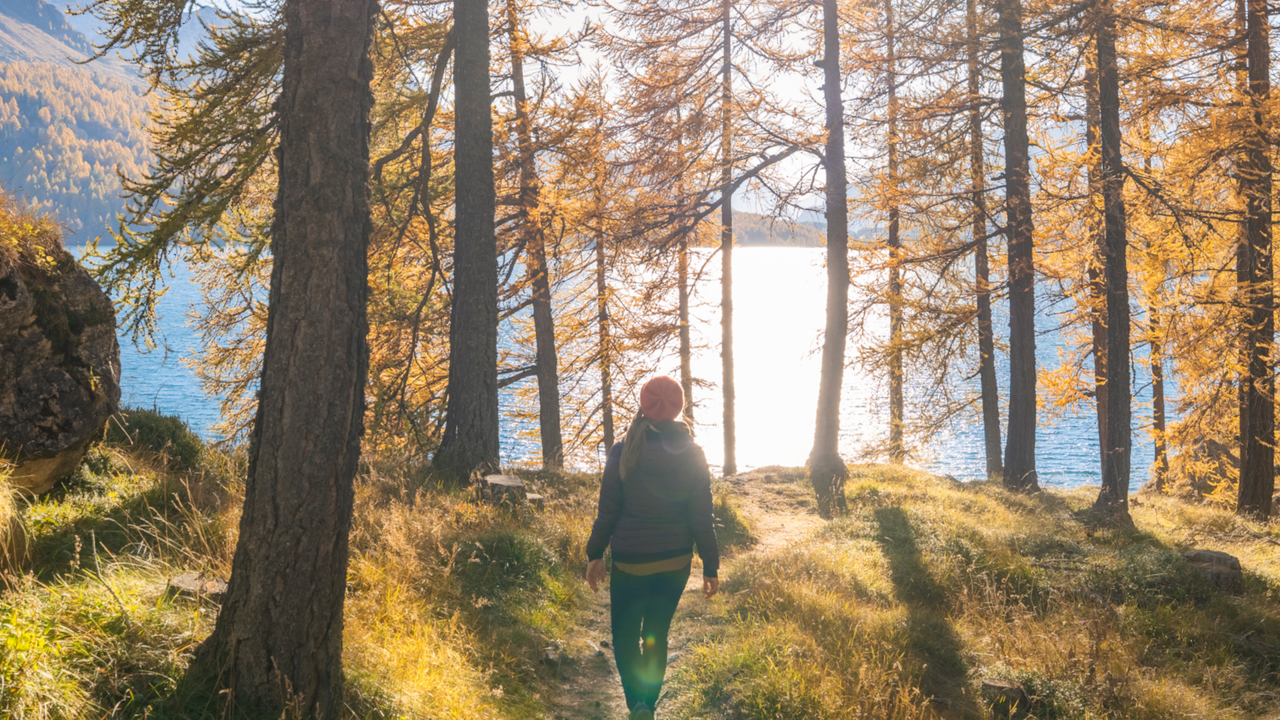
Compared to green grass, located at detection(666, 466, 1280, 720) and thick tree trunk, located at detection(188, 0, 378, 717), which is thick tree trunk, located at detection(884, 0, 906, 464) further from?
thick tree trunk, located at detection(188, 0, 378, 717)

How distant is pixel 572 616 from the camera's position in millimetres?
5871

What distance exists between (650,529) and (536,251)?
10262 mm

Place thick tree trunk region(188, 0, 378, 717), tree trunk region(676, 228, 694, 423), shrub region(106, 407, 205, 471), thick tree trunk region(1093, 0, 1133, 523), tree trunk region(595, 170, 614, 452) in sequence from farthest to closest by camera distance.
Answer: tree trunk region(595, 170, 614, 452) < tree trunk region(676, 228, 694, 423) < thick tree trunk region(1093, 0, 1133, 523) < shrub region(106, 407, 205, 471) < thick tree trunk region(188, 0, 378, 717)

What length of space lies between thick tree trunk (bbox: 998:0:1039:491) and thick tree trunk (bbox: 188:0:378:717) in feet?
37.6

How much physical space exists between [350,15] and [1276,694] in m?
7.11

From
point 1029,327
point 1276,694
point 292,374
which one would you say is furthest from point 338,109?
point 1029,327

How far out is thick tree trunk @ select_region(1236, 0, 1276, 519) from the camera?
382 inches

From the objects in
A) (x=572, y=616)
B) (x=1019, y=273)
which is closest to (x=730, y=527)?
(x=572, y=616)

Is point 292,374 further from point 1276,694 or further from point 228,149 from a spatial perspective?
point 1276,694

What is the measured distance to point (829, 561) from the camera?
6.86m

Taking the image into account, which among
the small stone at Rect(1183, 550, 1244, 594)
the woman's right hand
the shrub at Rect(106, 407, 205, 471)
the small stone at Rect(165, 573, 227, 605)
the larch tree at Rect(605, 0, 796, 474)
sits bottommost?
the small stone at Rect(1183, 550, 1244, 594)

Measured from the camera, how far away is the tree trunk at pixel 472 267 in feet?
26.9

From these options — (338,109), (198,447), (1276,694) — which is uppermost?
(338,109)

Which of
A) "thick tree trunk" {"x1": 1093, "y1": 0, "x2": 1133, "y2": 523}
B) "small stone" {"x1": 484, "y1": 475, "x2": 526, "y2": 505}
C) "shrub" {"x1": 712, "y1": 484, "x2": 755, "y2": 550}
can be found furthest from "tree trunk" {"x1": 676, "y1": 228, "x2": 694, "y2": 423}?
"small stone" {"x1": 484, "y1": 475, "x2": 526, "y2": 505}
